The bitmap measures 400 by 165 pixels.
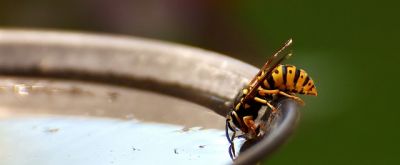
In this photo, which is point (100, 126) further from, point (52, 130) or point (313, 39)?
point (313, 39)

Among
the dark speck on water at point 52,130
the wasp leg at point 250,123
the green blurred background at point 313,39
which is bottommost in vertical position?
the green blurred background at point 313,39

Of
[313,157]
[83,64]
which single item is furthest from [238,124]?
[313,157]

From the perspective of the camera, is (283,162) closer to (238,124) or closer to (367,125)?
(367,125)

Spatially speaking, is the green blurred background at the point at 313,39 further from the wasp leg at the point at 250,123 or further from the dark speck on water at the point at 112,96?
the wasp leg at the point at 250,123

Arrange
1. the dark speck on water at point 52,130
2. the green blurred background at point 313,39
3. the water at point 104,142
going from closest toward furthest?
the water at point 104,142 < the dark speck on water at point 52,130 < the green blurred background at point 313,39

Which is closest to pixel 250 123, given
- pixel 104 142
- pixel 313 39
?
pixel 104 142

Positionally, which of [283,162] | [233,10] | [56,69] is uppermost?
[56,69]

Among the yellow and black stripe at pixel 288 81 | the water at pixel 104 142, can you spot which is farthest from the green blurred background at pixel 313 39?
the water at pixel 104 142
